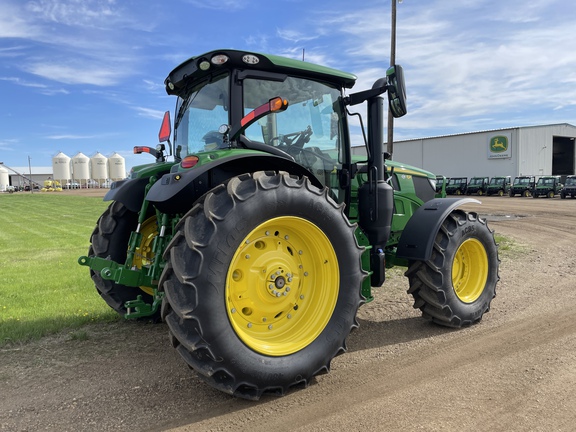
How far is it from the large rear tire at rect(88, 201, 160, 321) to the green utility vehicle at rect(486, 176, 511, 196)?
39.0 meters

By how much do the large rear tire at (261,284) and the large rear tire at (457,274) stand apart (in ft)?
4.00

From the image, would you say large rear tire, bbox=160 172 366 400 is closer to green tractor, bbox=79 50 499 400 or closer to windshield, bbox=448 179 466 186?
green tractor, bbox=79 50 499 400

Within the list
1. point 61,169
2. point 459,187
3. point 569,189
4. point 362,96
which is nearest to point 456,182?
point 459,187

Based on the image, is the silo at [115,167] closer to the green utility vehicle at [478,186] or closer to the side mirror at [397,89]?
the green utility vehicle at [478,186]

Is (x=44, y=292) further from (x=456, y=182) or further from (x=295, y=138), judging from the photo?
(x=456, y=182)

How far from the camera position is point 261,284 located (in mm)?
3355

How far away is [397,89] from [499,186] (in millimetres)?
38397

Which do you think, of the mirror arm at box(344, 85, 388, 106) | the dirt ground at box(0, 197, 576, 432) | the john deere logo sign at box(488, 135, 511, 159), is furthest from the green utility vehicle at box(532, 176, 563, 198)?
the mirror arm at box(344, 85, 388, 106)

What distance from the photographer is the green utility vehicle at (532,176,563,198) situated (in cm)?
3431

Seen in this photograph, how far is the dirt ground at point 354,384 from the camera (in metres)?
2.90

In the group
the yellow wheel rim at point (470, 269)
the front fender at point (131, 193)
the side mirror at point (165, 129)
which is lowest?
the yellow wheel rim at point (470, 269)

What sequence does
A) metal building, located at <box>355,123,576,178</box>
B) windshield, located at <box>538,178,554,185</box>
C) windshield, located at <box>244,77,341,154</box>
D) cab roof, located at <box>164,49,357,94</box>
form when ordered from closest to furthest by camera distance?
cab roof, located at <box>164,49,357,94</box>, windshield, located at <box>244,77,341,154</box>, windshield, located at <box>538,178,554,185</box>, metal building, located at <box>355,123,576,178</box>

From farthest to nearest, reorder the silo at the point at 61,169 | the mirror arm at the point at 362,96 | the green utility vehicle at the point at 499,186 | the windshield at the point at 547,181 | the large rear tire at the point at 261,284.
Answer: the silo at the point at 61,169 < the green utility vehicle at the point at 499,186 < the windshield at the point at 547,181 < the mirror arm at the point at 362,96 < the large rear tire at the point at 261,284

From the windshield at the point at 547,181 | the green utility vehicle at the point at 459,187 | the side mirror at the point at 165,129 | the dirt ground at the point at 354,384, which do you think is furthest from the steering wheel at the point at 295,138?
the green utility vehicle at the point at 459,187
